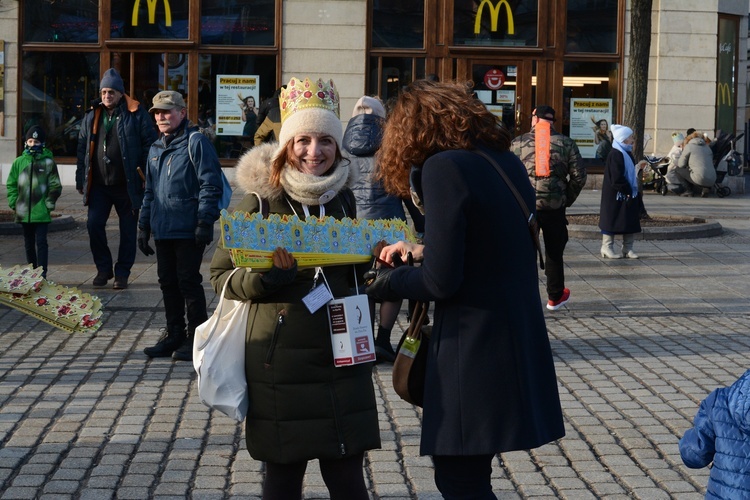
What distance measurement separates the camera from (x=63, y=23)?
21.9m

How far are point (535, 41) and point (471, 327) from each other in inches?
770

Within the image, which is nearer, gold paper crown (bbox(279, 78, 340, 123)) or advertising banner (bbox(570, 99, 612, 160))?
gold paper crown (bbox(279, 78, 340, 123))

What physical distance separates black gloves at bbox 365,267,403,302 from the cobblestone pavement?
5.47 feet

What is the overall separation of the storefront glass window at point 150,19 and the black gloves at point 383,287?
18.9m

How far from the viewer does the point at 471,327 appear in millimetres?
3504

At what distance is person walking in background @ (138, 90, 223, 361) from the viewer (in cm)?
773

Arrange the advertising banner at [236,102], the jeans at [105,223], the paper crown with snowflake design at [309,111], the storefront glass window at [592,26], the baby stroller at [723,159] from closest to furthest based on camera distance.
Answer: the paper crown with snowflake design at [309,111], the jeans at [105,223], the advertising banner at [236,102], the storefront glass window at [592,26], the baby stroller at [723,159]

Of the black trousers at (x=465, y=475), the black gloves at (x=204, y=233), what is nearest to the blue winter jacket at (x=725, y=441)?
the black trousers at (x=465, y=475)

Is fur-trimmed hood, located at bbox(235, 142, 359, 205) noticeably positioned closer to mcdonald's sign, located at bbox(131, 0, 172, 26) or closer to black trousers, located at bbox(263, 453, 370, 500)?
black trousers, located at bbox(263, 453, 370, 500)

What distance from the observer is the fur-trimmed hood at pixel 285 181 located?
155 inches

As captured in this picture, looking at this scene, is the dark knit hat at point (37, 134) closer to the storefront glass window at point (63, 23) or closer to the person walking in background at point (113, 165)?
the person walking in background at point (113, 165)

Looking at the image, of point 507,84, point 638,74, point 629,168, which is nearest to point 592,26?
point 507,84

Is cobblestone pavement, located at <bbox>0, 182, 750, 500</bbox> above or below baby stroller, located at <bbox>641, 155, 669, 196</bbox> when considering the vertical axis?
below

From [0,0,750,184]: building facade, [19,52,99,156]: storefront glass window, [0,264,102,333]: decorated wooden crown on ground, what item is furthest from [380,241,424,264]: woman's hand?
[19,52,99,156]: storefront glass window
